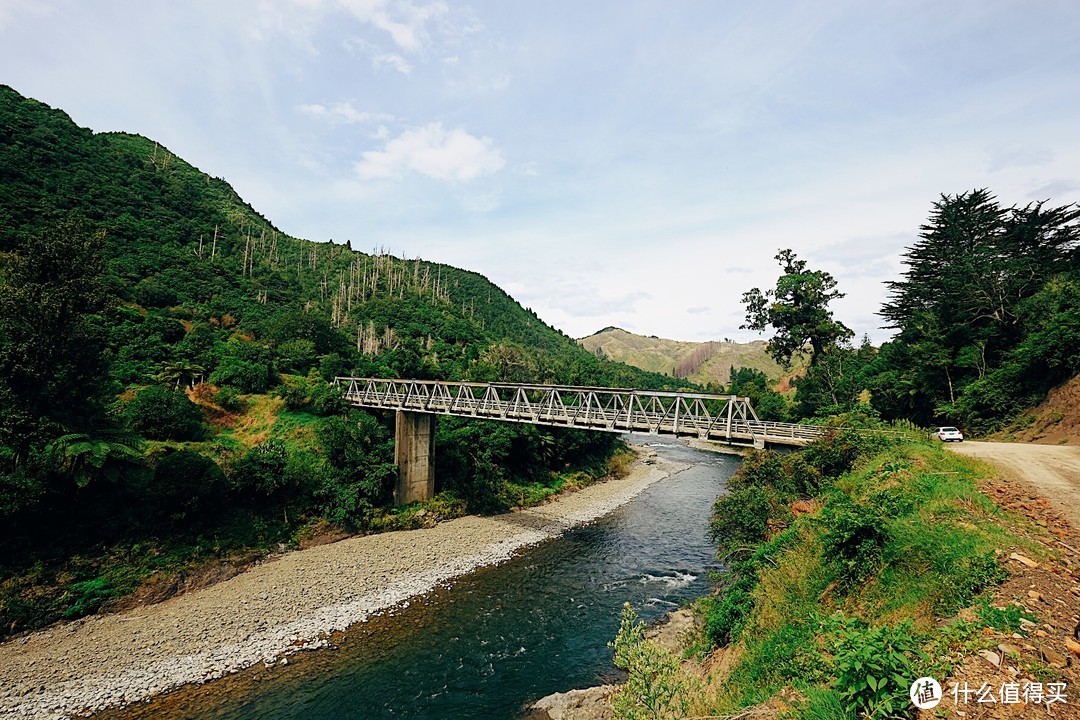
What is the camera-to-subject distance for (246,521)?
28734mm

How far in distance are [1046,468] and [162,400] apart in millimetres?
46150

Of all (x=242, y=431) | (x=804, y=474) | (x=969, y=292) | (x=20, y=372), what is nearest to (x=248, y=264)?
(x=242, y=431)

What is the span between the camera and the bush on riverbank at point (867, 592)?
6227 mm

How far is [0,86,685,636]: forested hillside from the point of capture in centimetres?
2102

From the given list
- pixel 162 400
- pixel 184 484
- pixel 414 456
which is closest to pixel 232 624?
pixel 184 484

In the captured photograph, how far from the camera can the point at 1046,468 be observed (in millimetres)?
15180

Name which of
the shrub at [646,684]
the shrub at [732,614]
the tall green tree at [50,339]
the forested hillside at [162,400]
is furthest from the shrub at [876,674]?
the tall green tree at [50,339]

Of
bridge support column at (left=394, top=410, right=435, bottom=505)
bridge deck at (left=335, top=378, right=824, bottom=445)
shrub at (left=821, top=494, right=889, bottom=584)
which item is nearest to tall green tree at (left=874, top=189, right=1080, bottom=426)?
bridge deck at (left=335, top=378, right=824, bottom=445)

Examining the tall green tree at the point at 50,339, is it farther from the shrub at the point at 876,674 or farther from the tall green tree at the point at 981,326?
the tall green tree at the point at 981,326

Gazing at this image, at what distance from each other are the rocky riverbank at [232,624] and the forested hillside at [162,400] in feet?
7.31

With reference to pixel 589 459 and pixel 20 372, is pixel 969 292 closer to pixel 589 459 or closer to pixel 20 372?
pixel 589 459

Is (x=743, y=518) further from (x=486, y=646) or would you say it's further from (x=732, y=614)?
(x=486, y=646)

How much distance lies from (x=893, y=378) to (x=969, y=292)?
8.59m

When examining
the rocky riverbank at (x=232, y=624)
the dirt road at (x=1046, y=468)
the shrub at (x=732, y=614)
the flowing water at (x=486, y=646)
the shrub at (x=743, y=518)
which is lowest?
the flowing water at (x=486, y=646)
